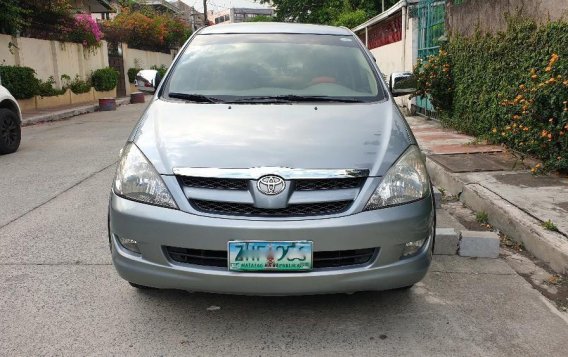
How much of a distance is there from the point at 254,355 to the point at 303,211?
75 centimetres

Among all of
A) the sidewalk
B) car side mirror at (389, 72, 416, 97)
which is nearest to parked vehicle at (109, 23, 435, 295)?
car side mirror at (389, 72, 416, 97)

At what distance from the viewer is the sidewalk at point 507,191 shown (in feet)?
12.7

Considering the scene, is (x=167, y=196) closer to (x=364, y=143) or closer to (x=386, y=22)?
(x=364, y=143)

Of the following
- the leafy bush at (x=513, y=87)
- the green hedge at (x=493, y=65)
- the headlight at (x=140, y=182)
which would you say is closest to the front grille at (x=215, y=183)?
the headlight at (x=140, y=182)

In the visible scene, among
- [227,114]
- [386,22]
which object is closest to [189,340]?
[227,114]

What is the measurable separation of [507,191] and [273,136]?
9.96ft

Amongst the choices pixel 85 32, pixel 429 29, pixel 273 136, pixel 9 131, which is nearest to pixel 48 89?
pixel 85 32

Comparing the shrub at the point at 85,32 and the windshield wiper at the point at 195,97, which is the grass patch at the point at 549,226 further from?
the shrub at the point at 85,32

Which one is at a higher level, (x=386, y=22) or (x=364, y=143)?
(x=386, y=22)

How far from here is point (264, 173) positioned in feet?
8.53

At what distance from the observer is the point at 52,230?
448 cm

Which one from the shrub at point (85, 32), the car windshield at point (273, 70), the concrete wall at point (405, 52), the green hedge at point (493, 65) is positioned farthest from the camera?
the shrub at point (85, 32)

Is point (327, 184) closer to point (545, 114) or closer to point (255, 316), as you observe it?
point (255, 316)

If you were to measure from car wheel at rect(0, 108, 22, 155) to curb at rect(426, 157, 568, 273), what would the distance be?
6.64 metres
